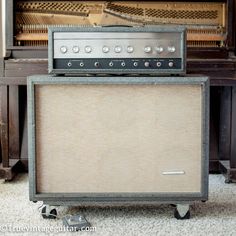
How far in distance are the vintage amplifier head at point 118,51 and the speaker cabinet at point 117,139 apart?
0.19 ft

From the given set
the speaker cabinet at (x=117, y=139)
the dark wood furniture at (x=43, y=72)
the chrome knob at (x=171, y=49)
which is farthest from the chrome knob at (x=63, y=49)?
the dark wood furniture at (x=43, y=72)

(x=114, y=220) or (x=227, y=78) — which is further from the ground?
(x=227, y=78)

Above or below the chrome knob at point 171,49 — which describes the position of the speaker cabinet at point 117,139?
below

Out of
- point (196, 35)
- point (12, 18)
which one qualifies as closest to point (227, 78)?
point (196, 35)

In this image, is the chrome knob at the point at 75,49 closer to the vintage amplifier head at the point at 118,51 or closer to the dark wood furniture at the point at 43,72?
the vintage amplifier head at the point at 118,51

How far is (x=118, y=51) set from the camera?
5.31 feet

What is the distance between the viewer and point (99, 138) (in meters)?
1.60

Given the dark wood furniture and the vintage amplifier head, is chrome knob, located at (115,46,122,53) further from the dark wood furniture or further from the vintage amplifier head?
the dark wood furniture

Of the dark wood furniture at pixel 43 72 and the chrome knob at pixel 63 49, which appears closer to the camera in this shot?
the chrome knob at pixel 63 49

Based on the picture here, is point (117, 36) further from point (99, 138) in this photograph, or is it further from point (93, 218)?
point (93, 218)

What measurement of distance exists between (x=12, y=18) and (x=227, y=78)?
1057 millimetres

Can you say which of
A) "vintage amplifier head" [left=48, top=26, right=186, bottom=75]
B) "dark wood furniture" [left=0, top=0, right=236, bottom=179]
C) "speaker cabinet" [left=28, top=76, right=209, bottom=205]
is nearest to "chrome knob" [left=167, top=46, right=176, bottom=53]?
"vintage amplifier head" [left=48, top=26, right=186, bottom=75]

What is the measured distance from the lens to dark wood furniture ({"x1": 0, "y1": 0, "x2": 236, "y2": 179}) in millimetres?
2066

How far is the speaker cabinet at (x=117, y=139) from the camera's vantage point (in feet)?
5.20
